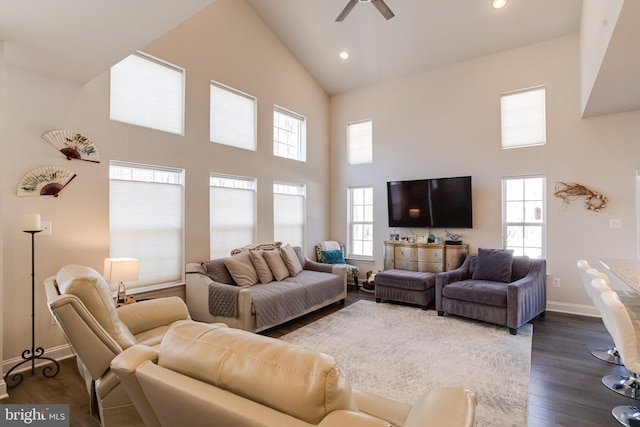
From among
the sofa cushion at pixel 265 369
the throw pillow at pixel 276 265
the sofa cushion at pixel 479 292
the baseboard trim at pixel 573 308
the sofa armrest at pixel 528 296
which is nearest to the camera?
the sofa cushion at pixel 265 369

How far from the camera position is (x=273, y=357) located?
3.24ft

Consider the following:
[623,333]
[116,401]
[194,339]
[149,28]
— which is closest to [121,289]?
[116,401]

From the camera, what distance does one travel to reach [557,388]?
2.65m

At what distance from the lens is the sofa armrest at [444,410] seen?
937 millimetres

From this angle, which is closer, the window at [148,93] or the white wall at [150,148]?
the white wall at [150,148]

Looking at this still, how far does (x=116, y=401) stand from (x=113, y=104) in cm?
321

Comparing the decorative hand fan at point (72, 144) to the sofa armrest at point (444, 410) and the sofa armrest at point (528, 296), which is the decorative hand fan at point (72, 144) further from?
the sofa armrest at point (528, 296)

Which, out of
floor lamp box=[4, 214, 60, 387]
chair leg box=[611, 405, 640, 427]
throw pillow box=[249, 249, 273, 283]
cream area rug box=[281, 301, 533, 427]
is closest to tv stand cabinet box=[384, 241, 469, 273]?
cream area rug box=[281, 301, 533, 427]

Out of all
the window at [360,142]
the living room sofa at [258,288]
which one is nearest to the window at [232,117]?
the living room sofa at [258,288]

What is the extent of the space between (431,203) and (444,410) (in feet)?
16.0

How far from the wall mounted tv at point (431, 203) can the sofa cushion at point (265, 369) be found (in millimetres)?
4884

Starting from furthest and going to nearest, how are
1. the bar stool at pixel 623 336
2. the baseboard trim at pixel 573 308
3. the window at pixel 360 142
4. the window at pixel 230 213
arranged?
the window at pixel 360 142, the window at pixel 230 213, the baseboard trim at pixel 573 308, the bar stool at pixel 623 336

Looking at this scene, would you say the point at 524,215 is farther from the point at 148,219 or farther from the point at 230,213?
the point at 148,219

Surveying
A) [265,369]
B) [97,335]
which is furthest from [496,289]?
[97,335]
